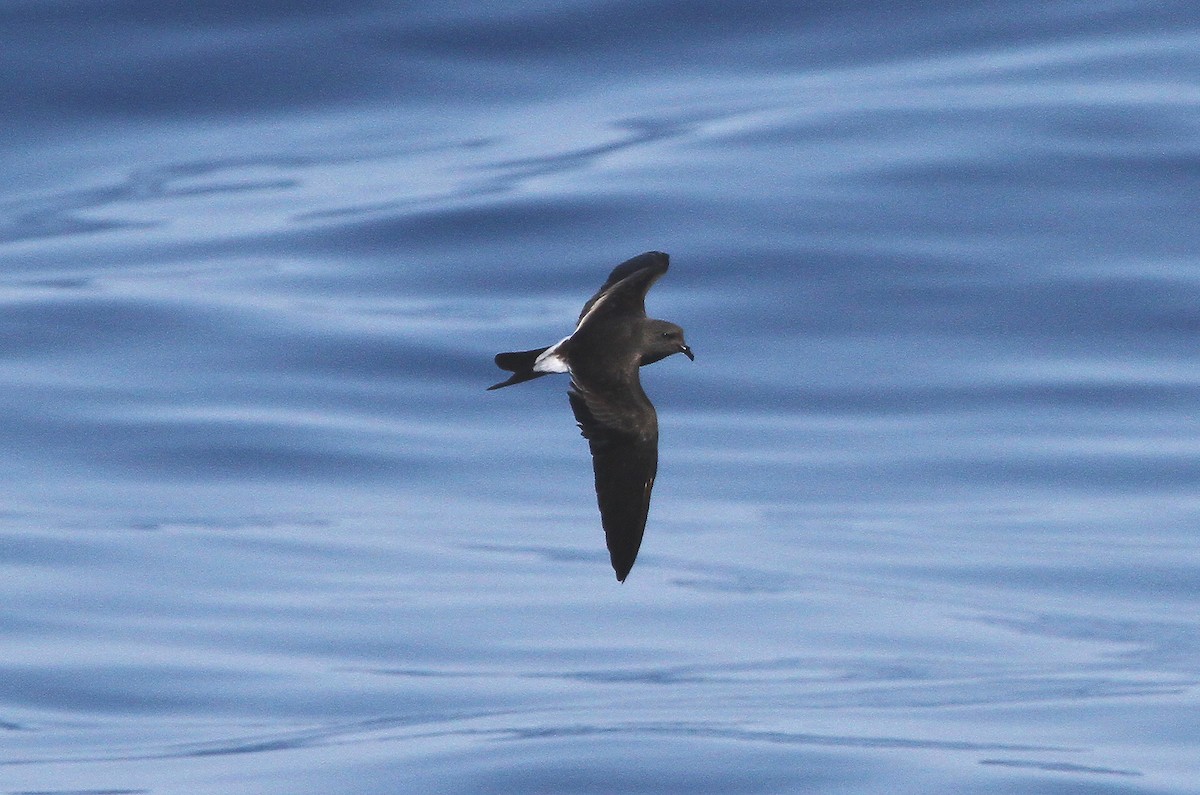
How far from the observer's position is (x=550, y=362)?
9570 millimetres

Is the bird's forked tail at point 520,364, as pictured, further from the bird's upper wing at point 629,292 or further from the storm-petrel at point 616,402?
the bird's upper wing at point 629,292

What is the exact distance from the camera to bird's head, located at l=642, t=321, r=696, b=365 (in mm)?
9844

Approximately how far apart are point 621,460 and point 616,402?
25cm

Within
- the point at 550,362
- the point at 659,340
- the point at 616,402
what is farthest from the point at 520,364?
the point at 659,340

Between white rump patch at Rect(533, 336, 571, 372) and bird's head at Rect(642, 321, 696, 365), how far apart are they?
0.39 metres

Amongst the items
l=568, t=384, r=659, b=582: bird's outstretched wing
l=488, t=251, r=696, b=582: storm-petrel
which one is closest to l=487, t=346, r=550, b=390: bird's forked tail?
l=488, t=251, r=696, b=582: storm-petrel

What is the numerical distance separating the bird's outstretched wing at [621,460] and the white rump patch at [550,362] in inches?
4.0

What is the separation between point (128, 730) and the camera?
21391 mm

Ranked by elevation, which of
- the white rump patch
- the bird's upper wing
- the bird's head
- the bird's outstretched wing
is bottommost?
the bird's outstretched wing

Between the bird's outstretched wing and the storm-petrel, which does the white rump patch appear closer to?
the storm-petrel

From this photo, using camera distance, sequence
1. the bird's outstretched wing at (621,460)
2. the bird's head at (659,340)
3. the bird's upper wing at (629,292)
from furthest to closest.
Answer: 1. the bird's upper wing at (629,292)
2. the bird's head at (659,340)
3. the bird's outstretched wing at (621,460)

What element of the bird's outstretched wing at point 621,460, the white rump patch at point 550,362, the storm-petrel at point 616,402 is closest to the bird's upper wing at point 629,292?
the storm-petrel at point 616,402

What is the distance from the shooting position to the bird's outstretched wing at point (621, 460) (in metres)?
9.27

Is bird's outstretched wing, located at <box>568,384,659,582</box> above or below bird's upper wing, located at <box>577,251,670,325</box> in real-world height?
below
